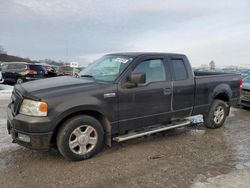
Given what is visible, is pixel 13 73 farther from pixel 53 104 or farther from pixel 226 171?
pixel 226 171

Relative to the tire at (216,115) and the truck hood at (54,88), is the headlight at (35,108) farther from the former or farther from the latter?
the tire at (216,115)

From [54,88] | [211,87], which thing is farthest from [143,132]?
[211,87]

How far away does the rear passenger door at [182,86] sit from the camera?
210 inches

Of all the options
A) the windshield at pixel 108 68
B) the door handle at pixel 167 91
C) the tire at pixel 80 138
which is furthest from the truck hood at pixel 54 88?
the door handle at pixel 167 91

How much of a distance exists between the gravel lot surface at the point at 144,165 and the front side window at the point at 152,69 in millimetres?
1338

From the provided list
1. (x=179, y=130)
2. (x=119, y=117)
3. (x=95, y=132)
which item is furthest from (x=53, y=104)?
(x=179, y=130)

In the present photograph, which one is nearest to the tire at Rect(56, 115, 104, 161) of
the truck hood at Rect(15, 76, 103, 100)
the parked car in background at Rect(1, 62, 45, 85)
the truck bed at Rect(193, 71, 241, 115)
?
the truck hood at Rect(15, 76, 103, 100)

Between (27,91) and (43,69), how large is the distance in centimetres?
1408

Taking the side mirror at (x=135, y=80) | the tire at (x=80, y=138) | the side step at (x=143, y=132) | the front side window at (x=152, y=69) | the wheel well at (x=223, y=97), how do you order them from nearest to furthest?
the tire at (x=80, y=138)
the side mirror at (x=135, y=80)
the side step at (x=143, y=132)
the front side window at (x=152, y=69)
the wheel well at (x=223, y=97)

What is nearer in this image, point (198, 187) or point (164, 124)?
point (198, 187)

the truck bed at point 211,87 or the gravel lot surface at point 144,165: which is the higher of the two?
the truck bed at point 211,87

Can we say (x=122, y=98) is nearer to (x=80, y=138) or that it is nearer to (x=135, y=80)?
(x=135, y=80)

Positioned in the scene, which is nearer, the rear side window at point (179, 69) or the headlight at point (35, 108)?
the headlight at point (35, 108)

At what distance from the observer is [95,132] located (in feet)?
14.2
